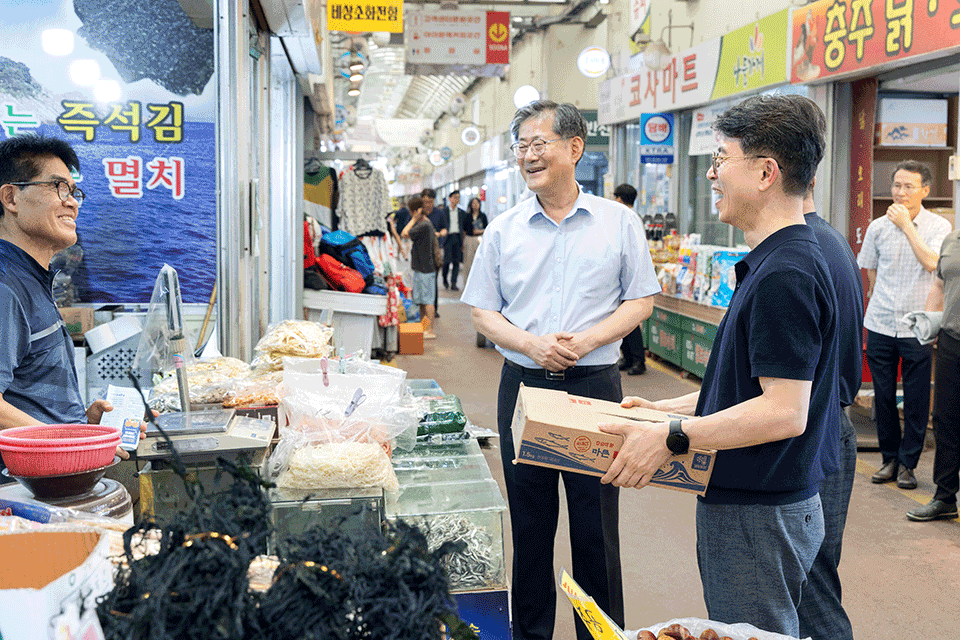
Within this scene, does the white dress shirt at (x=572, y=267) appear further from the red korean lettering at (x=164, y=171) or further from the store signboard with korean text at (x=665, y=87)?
the store signboard with korean text at (x=665, y=87)

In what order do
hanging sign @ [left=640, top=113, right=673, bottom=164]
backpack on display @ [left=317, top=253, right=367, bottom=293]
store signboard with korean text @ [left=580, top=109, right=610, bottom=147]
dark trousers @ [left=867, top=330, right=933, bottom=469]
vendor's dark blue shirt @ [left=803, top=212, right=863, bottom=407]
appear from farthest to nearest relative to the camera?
store signboard with korean text @ [left=580, top=109, right=610, bottom=147]
hanging sign @ [left=640, top=113, right=673, bottom=164]
backpack on display @ [left=317, top=253, right=367, bottom=293]
dark trousers @ [left=867, top=330, right=933, bottom=469]
vendor's dark blue shirt @ [left=803, top=212, right=863, bottom=407]

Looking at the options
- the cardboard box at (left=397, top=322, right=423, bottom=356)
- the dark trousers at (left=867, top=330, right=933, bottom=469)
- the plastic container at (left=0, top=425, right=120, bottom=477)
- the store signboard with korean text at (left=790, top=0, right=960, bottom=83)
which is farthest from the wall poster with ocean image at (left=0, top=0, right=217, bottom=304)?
the cardboard box at (left=397, top=322, right=423, bottom=356)

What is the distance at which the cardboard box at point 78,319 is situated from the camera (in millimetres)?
4078

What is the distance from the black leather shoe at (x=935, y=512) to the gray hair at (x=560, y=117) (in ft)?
9.69

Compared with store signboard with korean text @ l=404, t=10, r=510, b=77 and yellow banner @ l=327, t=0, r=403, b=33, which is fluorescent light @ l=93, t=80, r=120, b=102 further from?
store signboard with korean text @ l=404, t=10, r=510, b=77

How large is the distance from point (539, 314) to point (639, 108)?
829 cm

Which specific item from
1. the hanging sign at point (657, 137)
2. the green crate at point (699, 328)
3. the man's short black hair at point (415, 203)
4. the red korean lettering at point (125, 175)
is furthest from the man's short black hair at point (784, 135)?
the man's short black hair at point (415, 203)

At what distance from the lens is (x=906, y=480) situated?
16.0 ft

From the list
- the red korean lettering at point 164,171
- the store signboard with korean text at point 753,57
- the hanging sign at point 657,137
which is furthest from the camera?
the hanging sign at point 657,137

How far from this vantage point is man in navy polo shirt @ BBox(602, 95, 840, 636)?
164cm

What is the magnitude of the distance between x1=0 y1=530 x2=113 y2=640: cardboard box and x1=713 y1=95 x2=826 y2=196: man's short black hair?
4.57 ft

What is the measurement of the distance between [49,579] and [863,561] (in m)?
3.71

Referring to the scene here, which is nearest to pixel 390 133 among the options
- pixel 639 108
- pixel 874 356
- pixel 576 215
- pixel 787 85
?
pixel 639 108

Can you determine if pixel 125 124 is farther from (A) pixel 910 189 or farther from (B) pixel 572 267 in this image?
(A) pixel 910 189
